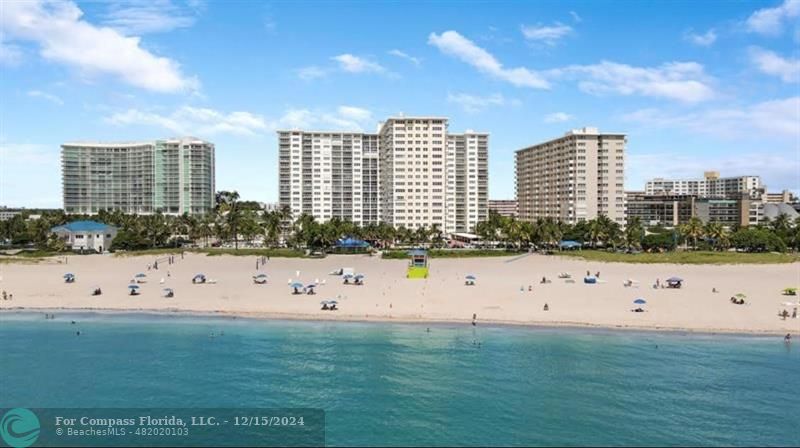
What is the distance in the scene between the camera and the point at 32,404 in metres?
31.9

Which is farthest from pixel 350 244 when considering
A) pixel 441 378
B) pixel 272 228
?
pixel 441 378

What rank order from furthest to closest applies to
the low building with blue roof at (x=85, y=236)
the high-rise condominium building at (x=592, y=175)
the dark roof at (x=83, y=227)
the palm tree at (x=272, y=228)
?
the high-rise condominium building at (x=592, y=175)
the dark roof at (x=83, y=227)
the low building with blue roof at (x=85, y=236)
the palm tree at (x=272, y=228)

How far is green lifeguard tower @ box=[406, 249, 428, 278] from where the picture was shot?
79.1 meters

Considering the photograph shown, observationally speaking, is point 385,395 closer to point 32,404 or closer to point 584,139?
point 32,404

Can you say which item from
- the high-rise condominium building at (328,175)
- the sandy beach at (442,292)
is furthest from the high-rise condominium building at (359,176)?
the sandy beach at (442,292)

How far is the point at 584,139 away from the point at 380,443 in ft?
488

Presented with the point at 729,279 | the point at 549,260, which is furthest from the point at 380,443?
the point at 549,260

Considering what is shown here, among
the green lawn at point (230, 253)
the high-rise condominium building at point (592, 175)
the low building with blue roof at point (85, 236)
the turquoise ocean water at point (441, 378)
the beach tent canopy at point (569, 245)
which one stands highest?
the high-rise condominium building at point (592, 175)

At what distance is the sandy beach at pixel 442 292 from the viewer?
5306cm

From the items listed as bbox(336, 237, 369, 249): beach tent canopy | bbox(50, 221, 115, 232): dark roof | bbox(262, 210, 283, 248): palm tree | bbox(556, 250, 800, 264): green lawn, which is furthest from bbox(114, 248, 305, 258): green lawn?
bbox(556, 250, 800, 264): green lawn

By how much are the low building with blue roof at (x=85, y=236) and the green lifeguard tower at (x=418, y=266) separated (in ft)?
212

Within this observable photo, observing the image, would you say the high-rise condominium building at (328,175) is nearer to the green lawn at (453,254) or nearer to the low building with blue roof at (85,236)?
the low building with blue roof at (85,236)

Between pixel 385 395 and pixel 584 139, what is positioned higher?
pixel 584 139

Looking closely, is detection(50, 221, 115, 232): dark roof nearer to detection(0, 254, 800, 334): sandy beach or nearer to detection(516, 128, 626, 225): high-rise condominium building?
detection(0, 254, 800, 334): sandy beach
